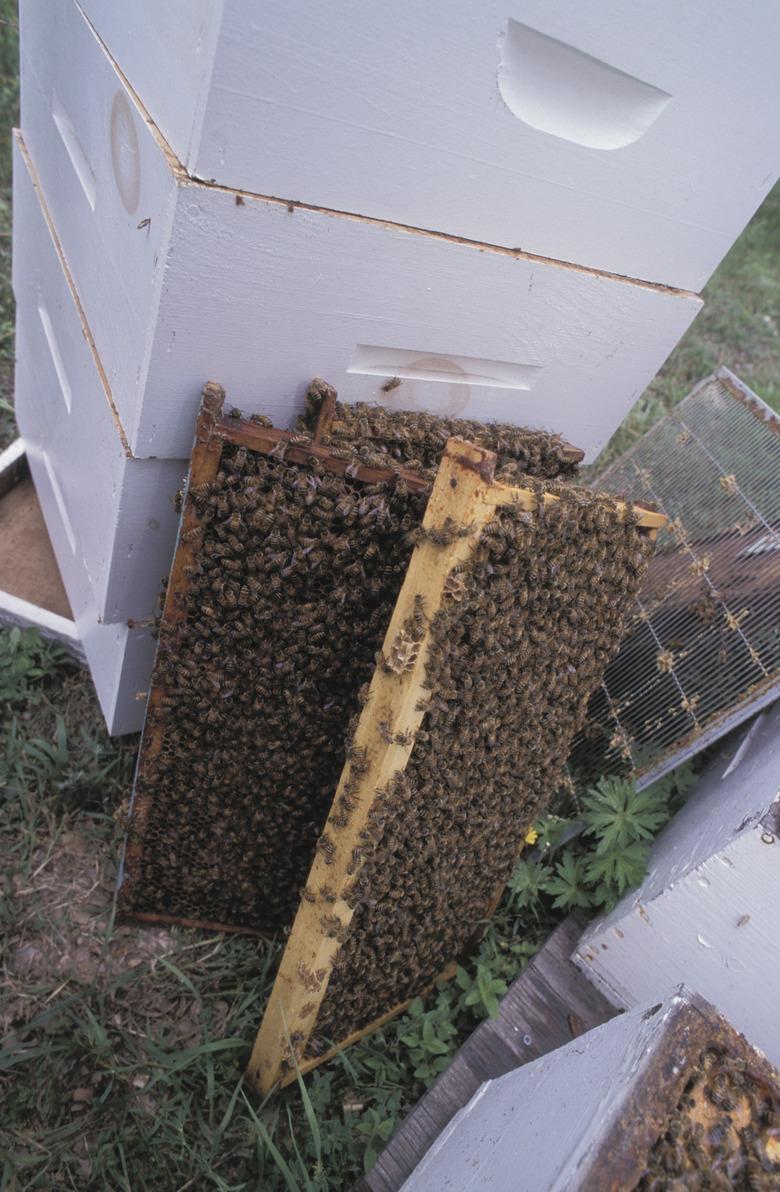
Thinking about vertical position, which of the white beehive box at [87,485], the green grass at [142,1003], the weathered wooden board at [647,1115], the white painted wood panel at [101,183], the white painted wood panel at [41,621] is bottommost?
the green grass at [142,1003]

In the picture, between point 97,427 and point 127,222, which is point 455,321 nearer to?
point 127,222

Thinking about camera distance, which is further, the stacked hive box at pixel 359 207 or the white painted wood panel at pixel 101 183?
the white painted wood panel at pixel 101 183

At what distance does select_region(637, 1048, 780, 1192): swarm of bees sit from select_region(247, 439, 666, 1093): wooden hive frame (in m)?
0.97

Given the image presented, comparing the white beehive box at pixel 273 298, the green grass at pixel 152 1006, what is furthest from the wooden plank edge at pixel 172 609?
the green grass at pixel 152 1006

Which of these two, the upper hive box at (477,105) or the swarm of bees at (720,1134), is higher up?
the upper hive box at (477,105)

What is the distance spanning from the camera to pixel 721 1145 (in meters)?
1.53

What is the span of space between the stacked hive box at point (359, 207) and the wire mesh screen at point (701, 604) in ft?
2.77

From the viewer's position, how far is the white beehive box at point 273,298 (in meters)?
1.84

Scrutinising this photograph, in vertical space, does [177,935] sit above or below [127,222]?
below

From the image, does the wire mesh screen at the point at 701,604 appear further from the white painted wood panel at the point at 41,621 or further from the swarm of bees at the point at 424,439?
the white painted wood panel at the point at 41,621

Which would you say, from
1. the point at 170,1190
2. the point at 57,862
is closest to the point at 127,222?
the point at 57,862

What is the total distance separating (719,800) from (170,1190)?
2195 mm

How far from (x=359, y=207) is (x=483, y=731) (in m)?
1.45

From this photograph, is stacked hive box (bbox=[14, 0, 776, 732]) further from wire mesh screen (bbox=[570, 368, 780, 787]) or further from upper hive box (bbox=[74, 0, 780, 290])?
wire mesh screen (bbox=[570, 368, 780, 787])
